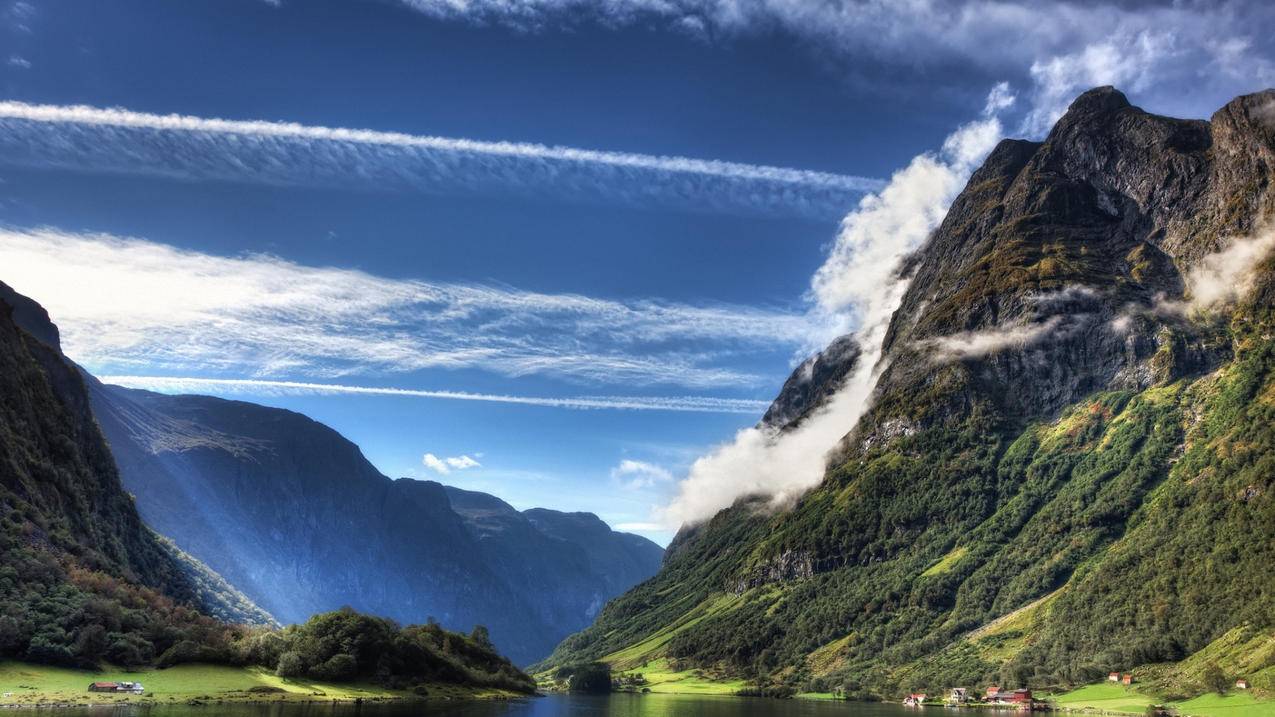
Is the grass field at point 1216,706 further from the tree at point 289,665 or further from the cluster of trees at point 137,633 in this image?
the tree at point 289,665

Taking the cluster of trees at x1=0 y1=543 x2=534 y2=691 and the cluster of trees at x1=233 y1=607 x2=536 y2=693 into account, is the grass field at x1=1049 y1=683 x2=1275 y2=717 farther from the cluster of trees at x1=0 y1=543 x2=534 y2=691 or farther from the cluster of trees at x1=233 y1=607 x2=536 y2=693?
the cluster of trees at x1=0 y1=543 x2=534 y2=691

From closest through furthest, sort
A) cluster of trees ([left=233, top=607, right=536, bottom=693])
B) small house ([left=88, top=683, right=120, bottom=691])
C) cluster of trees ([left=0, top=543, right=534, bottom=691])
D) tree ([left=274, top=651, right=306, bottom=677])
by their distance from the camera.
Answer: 1. small house ([left=88, top=683, right=120, bottom=691])
2. cluster of trees ([left=0, top=543, right=534, bottom=691])
3. tree ([left=274, top=651, right=306, bottom=677])
4. cluster of trees ([left=233, top=607, right=536, bottom=693])

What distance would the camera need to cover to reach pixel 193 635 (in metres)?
174

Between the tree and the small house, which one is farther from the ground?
the small house

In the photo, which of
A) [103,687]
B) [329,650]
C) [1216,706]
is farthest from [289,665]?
[1216,706]

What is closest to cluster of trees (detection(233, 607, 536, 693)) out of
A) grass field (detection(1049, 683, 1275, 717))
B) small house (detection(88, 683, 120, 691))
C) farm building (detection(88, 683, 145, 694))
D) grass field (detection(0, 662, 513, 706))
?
grass field (detection(0, 662, 513, 706))

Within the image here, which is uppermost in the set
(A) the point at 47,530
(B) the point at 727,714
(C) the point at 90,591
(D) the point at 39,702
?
(A) the point at 47,530

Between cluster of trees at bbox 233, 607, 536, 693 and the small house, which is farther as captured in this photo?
cluster of trees at bbox 233, 607, 536, 693

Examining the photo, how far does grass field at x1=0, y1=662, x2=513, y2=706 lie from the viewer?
128 meters

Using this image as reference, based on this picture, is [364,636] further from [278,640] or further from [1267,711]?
[1267,711]

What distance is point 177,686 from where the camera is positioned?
15162 centimetres

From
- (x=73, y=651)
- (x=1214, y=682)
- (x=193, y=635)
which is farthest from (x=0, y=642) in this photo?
(x=1214, y=682)

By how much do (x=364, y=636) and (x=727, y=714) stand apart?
8829 centimetres

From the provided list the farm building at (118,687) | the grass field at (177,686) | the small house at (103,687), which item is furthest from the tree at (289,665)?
the small house at (103,687)
